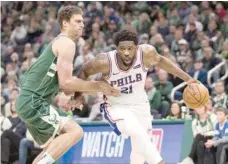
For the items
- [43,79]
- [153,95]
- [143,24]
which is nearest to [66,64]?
[43,79]

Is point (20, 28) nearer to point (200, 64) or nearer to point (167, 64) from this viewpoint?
point (200, 64)

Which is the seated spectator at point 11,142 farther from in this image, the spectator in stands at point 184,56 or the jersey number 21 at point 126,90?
the jersey number 21 at point 126,90

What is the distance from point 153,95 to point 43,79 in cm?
685

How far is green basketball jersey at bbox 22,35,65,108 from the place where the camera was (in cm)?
779

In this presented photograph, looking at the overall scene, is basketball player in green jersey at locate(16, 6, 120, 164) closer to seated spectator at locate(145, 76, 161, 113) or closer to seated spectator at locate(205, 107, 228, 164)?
seated spectator at locate(205, 107, 228, 164)

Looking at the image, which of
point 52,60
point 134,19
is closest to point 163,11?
point 134,19

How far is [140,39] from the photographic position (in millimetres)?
17172

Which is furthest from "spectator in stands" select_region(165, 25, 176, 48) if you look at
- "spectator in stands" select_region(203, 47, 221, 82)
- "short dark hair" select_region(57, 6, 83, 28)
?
"short dark hair" select_region(57, 6, 83, 28)

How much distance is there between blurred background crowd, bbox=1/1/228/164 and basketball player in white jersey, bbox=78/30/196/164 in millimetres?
4272

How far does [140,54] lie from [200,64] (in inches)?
251

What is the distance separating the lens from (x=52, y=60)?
7.79m

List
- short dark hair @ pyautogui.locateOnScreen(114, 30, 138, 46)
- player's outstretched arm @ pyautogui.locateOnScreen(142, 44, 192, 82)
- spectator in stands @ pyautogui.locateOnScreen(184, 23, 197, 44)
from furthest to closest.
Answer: spectator in stands @ pyautogui.locateOnScreen(184, 23, 197, 44)
player's outstretched arm @ pyautogui.locateOnScreen(142, 44, 192, 82)
short dark hair @ pyautogui.locateOnScreen(114, 30, 138, 46)

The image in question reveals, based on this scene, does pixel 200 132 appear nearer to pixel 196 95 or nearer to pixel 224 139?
pixel 224 139

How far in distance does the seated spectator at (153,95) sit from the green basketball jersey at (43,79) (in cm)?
664
